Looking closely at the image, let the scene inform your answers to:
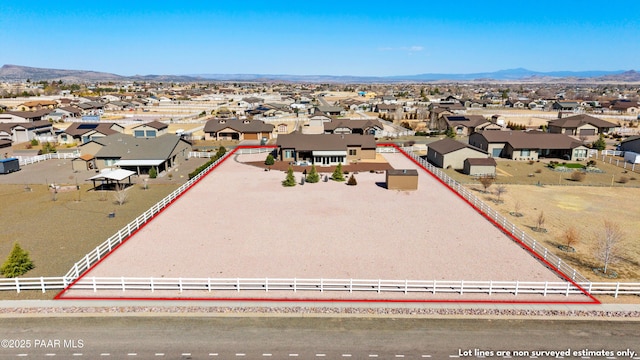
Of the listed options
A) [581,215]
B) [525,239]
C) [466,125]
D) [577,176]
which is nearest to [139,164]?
[525,239]

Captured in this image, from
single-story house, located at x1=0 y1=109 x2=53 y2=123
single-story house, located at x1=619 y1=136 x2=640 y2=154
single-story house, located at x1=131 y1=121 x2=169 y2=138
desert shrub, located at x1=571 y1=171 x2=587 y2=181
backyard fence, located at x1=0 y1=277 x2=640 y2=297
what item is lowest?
backyard fence, located at x1=0 y1=277 x2=640 y2=297

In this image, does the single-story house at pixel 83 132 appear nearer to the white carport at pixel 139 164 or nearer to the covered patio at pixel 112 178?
the white carport at pixel 139 164

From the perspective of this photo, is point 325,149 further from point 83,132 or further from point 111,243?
point 83,132

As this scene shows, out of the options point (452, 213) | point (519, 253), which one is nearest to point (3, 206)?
point (452, 213)

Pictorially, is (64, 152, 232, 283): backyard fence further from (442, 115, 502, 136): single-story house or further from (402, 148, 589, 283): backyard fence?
(442, 115, 502, 136): single-story house

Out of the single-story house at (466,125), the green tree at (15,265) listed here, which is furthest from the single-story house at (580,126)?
the green tree at (15,265)

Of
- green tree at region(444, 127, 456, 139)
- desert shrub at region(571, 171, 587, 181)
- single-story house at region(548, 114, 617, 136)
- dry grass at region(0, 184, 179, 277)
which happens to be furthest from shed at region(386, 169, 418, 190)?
single-story house at region(548, 114, 617, 136)
